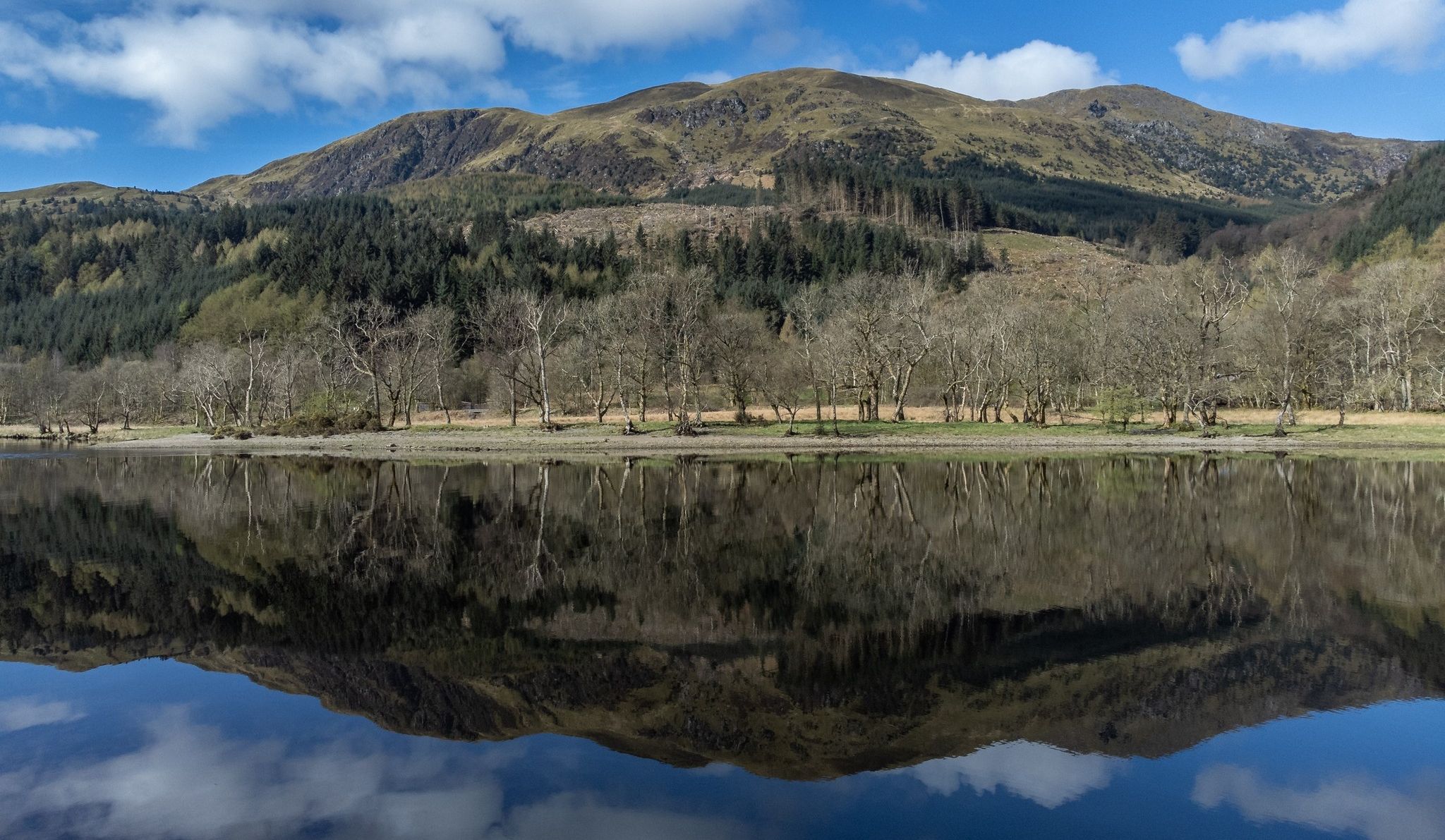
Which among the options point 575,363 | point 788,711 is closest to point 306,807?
point 788,711

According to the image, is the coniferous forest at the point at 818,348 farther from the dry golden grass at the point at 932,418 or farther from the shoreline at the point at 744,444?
the shoreline at the point at 744,444

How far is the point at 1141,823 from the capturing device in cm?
908

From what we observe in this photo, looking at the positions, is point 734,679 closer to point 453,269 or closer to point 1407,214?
point 453,269

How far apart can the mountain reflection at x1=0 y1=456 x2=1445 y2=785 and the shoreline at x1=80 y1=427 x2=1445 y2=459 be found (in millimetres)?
23068

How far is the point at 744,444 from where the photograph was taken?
61.6m

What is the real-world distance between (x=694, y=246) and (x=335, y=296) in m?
77.4

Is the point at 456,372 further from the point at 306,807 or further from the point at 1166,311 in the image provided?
the point at 306,807

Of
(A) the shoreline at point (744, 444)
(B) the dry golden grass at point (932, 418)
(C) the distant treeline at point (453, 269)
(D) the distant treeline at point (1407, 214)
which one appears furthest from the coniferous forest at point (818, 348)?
(A) the shoreline at point (744, 444)

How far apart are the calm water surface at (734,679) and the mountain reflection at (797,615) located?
86mm

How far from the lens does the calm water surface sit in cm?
959

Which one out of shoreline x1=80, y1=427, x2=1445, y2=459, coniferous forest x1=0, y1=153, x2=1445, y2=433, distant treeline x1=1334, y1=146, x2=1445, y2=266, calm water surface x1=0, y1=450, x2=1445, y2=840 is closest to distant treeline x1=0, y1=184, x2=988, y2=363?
coniferous forest x1=0, y1=153, x2=1445, y2=433

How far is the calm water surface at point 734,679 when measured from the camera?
9586mm

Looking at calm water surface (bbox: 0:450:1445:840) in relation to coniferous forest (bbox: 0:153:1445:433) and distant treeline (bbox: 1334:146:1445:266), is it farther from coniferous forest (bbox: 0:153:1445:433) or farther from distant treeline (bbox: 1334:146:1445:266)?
distant treeline (bbox: 1334:146:1445:266)

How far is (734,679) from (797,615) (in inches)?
143
